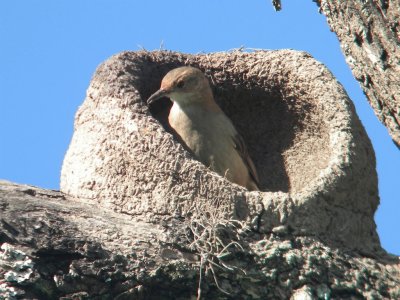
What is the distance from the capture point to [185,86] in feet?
25.8

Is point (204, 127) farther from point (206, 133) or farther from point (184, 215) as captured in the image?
point (184, 215)

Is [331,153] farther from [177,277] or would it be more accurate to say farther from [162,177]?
[177,277]

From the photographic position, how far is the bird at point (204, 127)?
7.57m

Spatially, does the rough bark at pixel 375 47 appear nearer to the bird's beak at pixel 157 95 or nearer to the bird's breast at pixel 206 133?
the bird's breast at pixel 206 133

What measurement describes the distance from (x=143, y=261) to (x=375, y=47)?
6.24ft

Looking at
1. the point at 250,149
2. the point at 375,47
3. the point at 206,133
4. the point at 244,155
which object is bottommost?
the point at 375,47

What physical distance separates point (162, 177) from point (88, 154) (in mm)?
867

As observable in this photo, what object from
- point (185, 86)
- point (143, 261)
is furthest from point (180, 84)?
point (143, 261)

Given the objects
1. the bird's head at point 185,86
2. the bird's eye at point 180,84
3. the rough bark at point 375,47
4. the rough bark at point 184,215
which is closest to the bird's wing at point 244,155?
the rough bark at point 184,215

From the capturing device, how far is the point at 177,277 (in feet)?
17.8

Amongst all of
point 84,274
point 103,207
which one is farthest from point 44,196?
point 84,274

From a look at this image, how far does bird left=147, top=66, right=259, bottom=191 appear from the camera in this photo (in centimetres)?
757

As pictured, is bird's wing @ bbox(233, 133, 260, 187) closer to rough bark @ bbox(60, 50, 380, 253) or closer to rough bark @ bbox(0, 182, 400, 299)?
rough bark @ bbox(60, 50, 380, 253)

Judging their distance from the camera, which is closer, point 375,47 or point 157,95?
point 375,47
